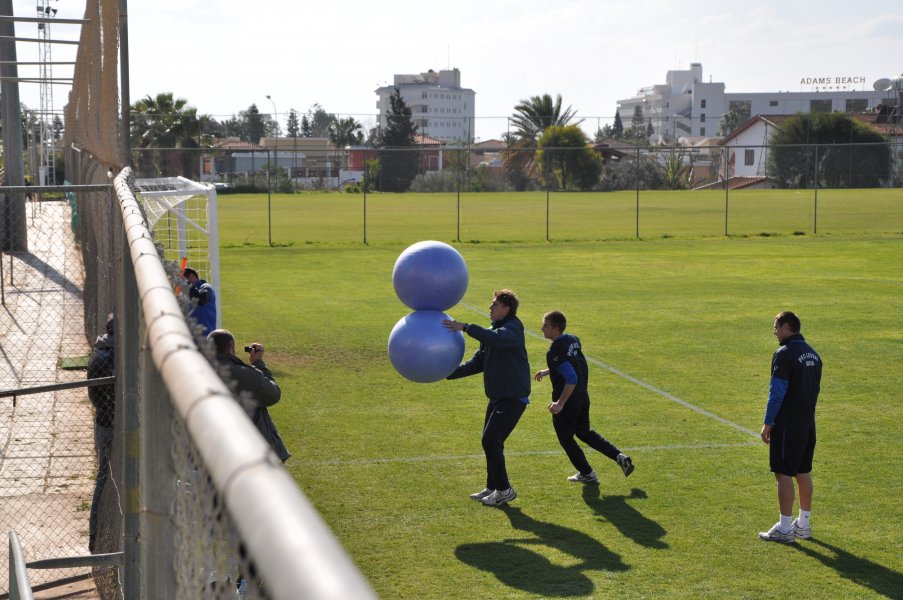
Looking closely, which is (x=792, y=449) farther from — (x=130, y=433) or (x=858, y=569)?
(x=130, y=433)

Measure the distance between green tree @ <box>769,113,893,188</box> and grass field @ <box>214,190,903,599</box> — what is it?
99.0ft

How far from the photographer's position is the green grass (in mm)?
41031

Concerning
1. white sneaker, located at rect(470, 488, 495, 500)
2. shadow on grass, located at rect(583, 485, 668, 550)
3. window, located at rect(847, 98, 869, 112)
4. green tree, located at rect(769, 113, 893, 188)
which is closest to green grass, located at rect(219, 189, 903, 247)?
green tree, located at rect(769, 113, 893, 188)

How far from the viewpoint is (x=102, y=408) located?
774 centimetres

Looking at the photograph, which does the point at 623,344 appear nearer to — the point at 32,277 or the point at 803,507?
the point at 803,507

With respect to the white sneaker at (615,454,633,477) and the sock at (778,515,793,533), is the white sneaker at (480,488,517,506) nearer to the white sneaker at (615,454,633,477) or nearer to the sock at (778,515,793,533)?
the white sneaker at (615,454,633,477)

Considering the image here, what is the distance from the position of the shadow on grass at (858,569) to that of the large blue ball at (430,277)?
3361 mm

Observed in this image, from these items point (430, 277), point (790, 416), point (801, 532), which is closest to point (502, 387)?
point (430, 277)

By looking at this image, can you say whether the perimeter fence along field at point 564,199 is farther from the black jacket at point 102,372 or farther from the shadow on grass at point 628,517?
the black jacket at point 102,372

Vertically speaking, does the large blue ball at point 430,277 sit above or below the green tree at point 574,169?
below

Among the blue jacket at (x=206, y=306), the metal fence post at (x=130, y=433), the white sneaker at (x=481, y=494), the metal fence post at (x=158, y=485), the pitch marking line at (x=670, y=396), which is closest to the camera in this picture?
the metal fence post at (x=158, y=485)

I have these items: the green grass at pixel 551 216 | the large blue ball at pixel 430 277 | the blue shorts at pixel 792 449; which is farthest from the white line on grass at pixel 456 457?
the green grass at pixel 551 216

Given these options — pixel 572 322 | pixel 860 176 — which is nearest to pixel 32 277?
pixel 572 322

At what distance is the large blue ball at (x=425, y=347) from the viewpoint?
8938mm
